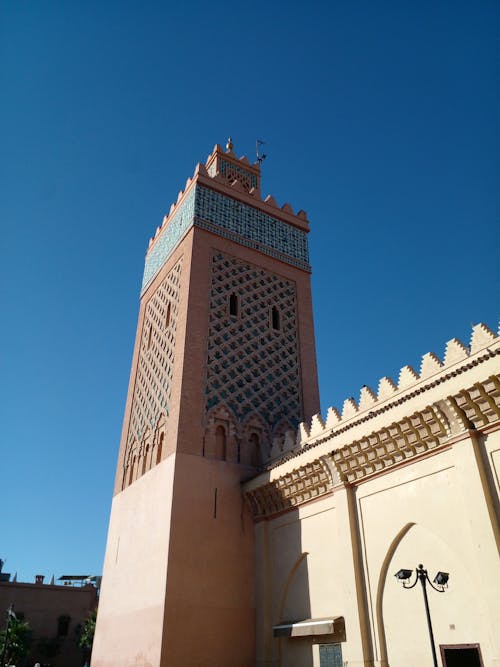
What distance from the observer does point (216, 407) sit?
7.34 meters

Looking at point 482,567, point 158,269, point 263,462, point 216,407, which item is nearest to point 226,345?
point 216,407

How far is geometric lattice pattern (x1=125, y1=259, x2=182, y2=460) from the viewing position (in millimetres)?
7820

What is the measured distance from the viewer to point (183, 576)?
241 inches

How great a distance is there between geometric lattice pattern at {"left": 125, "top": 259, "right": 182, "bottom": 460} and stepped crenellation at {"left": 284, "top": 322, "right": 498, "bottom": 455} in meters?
1.85

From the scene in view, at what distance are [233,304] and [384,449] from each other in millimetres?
3711

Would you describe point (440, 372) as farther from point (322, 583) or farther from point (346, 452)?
point (322, 583)

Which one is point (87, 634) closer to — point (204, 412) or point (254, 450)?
point (254, 450)

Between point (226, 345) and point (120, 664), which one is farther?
point (226, 345)

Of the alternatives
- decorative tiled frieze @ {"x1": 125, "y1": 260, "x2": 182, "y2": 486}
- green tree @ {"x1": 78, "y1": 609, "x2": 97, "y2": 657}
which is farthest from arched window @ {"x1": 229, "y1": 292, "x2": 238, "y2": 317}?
green tree @ {"x1": 78, "y1": 609, "x2": 97, "y2": 657}

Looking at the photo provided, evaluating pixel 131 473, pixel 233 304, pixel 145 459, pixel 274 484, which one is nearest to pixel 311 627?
pixel 274 484

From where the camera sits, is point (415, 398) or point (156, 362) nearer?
point (415, 398)

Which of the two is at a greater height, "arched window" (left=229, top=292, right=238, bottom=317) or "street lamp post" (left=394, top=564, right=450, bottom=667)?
"arched window" (left=229, top=292, right=238, bottom=317)

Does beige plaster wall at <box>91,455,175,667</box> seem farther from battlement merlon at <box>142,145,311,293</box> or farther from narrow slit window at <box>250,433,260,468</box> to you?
battlement merlon at <box>142,145,311,293</box>

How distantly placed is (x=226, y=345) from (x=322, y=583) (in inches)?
129
